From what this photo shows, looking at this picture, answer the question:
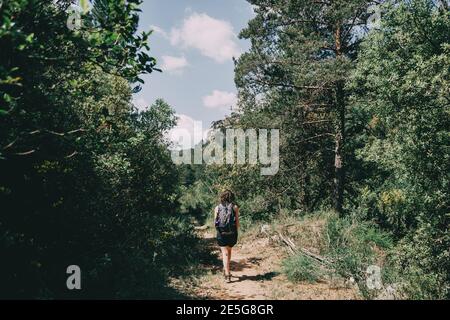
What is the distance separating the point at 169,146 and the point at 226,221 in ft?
29.2

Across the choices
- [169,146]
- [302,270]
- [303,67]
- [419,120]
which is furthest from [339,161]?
[302,270]

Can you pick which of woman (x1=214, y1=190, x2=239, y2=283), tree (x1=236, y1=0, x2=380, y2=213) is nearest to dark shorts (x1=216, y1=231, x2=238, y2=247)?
woman (x1=214, y1=190, x2=239, y2=283)

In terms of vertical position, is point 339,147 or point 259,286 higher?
point 339,147

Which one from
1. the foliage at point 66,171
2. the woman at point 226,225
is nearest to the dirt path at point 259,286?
the woman at point 226,225

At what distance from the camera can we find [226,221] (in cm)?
792

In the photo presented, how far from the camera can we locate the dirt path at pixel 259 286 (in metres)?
7.01

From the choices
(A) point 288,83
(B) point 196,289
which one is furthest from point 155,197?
(A) point 288,83

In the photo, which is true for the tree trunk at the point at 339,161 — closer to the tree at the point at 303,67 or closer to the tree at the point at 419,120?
the tree at the point at 303,67

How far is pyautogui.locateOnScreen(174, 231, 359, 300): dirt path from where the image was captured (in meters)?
7.01

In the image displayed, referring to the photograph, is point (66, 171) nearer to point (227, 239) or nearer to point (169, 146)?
point (227, 239)

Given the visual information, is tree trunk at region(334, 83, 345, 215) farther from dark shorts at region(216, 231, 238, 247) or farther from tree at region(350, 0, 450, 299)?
dark shorts at region(216, 231, 238, 247)

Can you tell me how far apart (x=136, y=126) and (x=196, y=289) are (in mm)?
8351

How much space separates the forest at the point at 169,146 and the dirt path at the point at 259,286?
0.33 m

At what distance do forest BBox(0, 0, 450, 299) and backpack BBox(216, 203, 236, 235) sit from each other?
4.65ft
